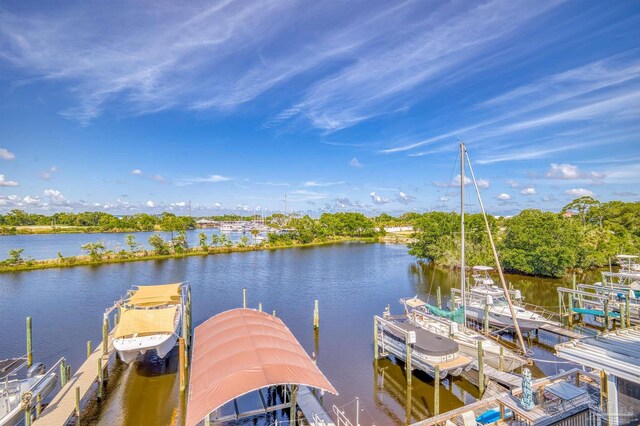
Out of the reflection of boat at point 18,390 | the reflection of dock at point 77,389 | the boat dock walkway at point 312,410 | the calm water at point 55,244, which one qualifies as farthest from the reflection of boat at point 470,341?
the calm water at point 55,244

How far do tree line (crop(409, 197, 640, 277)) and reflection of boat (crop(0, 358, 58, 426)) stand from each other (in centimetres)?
4298

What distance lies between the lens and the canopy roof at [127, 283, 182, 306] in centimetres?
2309

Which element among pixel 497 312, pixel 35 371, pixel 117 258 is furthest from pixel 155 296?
pixel 117 258

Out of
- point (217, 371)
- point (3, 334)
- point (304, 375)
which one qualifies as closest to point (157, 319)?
point (217, 371)

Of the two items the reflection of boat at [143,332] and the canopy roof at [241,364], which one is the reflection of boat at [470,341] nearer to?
the canopy roof at [241,364]

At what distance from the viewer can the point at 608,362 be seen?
8391 millimetres

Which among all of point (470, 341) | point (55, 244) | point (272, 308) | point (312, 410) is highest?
point (55, 244)

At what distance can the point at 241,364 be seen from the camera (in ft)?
38.5

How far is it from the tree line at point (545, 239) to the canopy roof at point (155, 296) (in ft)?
117

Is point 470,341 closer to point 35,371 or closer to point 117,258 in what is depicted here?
point 35,371

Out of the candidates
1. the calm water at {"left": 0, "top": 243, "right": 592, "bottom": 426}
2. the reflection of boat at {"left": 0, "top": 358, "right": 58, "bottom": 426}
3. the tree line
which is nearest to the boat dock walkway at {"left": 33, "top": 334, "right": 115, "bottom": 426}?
the reflection of boat at {"left": 0, "top": 358, "right": 58, "bottom": 426}

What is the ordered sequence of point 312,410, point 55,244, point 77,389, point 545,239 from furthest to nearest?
point 55,244
point 545,239
point 77,389
point 312,410

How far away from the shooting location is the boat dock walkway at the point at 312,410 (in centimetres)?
1272

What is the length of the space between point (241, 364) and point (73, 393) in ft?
31.7
